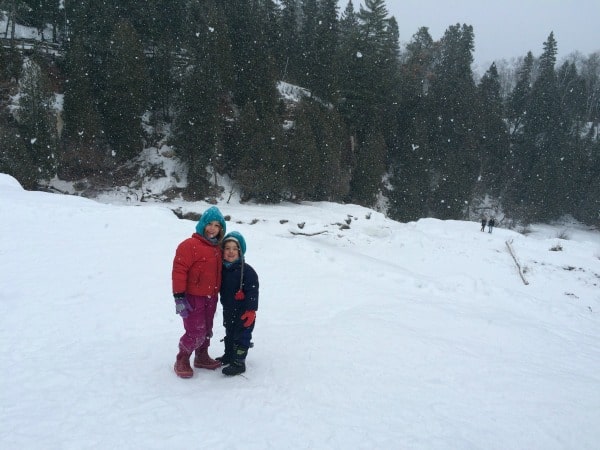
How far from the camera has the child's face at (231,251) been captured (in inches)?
156

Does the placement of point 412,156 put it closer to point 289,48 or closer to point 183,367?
point 289,48

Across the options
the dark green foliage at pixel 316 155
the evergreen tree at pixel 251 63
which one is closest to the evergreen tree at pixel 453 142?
the dark green foliage at pixel 316 155

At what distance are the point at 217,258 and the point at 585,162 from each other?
5717cm

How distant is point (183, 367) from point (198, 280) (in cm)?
100

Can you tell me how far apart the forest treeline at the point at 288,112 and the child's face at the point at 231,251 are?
2495cm

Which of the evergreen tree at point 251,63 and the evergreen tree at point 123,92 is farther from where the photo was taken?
the evergreen tree at point 251,63

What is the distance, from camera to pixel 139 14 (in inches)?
1348

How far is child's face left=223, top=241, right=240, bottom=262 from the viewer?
13.0 feet

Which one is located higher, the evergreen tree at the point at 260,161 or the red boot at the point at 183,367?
the evergreen tree at the point at 260,161

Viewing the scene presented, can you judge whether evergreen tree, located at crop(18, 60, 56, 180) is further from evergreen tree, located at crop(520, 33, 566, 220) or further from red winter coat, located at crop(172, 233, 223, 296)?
evergreen tree, located at crop(520, 33, 566, 220)

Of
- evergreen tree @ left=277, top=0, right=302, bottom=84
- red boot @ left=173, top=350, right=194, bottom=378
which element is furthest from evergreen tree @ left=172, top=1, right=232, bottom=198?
red boot @ left=173, top=350, right=194, bottom=378

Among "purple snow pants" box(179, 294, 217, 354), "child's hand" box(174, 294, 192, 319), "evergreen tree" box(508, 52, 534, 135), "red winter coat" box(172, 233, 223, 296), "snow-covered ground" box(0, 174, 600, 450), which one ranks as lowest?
"snow-covered ground" box(0, 174, 600, 450)

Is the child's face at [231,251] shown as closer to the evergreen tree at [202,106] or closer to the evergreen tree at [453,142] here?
the evergreen tree at [202,106]

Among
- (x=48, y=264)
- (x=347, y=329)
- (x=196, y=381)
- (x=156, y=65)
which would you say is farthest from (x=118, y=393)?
(x=156, y=65)
